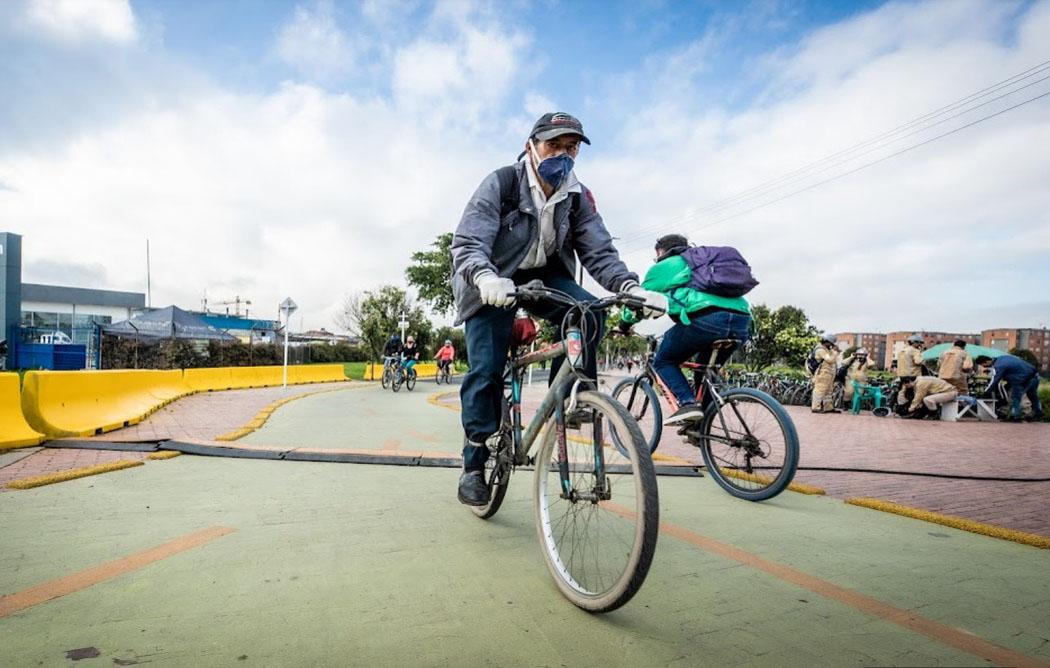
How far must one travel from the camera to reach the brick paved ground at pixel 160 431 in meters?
3.83

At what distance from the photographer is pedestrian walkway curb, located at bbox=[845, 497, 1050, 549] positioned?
8.41ft

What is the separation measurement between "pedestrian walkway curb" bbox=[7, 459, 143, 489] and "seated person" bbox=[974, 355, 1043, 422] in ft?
47.8

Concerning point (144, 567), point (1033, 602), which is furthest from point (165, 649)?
point (1033, 602)

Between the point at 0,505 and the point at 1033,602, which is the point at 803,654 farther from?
the point at 0,505

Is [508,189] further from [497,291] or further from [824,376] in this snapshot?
[824,376]

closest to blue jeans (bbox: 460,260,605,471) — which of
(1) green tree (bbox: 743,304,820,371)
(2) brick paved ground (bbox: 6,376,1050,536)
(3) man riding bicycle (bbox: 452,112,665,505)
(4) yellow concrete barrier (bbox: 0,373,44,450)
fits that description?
(3) man riding bicycle (bbox: 452,112,665,505)

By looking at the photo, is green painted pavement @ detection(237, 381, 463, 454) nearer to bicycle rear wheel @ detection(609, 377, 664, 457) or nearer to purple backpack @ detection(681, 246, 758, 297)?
bicycle rear wheel @ detection(609, 377, 664, 457)

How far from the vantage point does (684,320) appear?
3.84m

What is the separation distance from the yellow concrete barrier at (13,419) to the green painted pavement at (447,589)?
1.97m

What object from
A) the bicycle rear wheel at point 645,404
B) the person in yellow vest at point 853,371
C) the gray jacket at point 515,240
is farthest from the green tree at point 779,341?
the gray jacket at point 515,240

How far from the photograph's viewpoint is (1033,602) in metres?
1.90

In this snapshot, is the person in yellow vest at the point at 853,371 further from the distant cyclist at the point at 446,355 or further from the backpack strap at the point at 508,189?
the distant cyclist at the point at 446,355

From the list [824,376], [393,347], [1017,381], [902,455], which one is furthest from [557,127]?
[393,347]

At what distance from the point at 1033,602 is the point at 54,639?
304 centimetres
